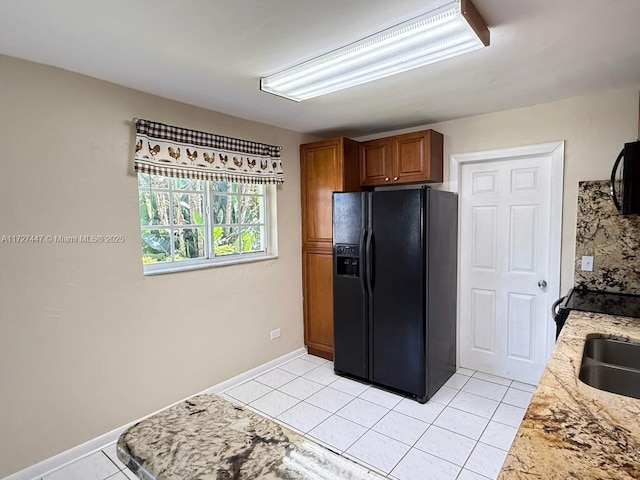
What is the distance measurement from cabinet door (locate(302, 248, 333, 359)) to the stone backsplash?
2070 mm

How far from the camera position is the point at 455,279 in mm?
3273

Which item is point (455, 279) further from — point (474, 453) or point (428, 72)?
point (428, 72)

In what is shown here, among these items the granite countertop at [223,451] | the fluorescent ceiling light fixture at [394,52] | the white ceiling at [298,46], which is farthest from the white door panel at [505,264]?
the granite countertop at [223,451]

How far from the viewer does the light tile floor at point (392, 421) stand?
6.81 ft

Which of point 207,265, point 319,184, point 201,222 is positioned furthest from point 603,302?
point 201,222

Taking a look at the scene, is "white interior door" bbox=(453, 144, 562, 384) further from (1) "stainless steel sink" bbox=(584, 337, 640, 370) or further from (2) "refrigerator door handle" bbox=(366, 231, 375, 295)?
(1) "stainless steel sink" bbox=(584, 337, 640, 370)

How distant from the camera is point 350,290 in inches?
123

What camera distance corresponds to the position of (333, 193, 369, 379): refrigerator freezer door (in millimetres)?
3025

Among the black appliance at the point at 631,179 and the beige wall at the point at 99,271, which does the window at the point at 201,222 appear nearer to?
the beige wall at the point at 99,271

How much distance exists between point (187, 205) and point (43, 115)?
1068 mm

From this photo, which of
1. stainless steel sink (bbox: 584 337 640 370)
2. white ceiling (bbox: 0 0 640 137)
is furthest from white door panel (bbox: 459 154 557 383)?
stainless steel sink (bbox: 584 337 640 370)

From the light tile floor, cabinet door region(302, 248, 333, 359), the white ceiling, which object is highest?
the white ceiling

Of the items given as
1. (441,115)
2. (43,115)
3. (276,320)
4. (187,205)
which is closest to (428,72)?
(441,115)

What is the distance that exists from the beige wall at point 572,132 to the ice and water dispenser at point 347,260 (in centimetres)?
140
